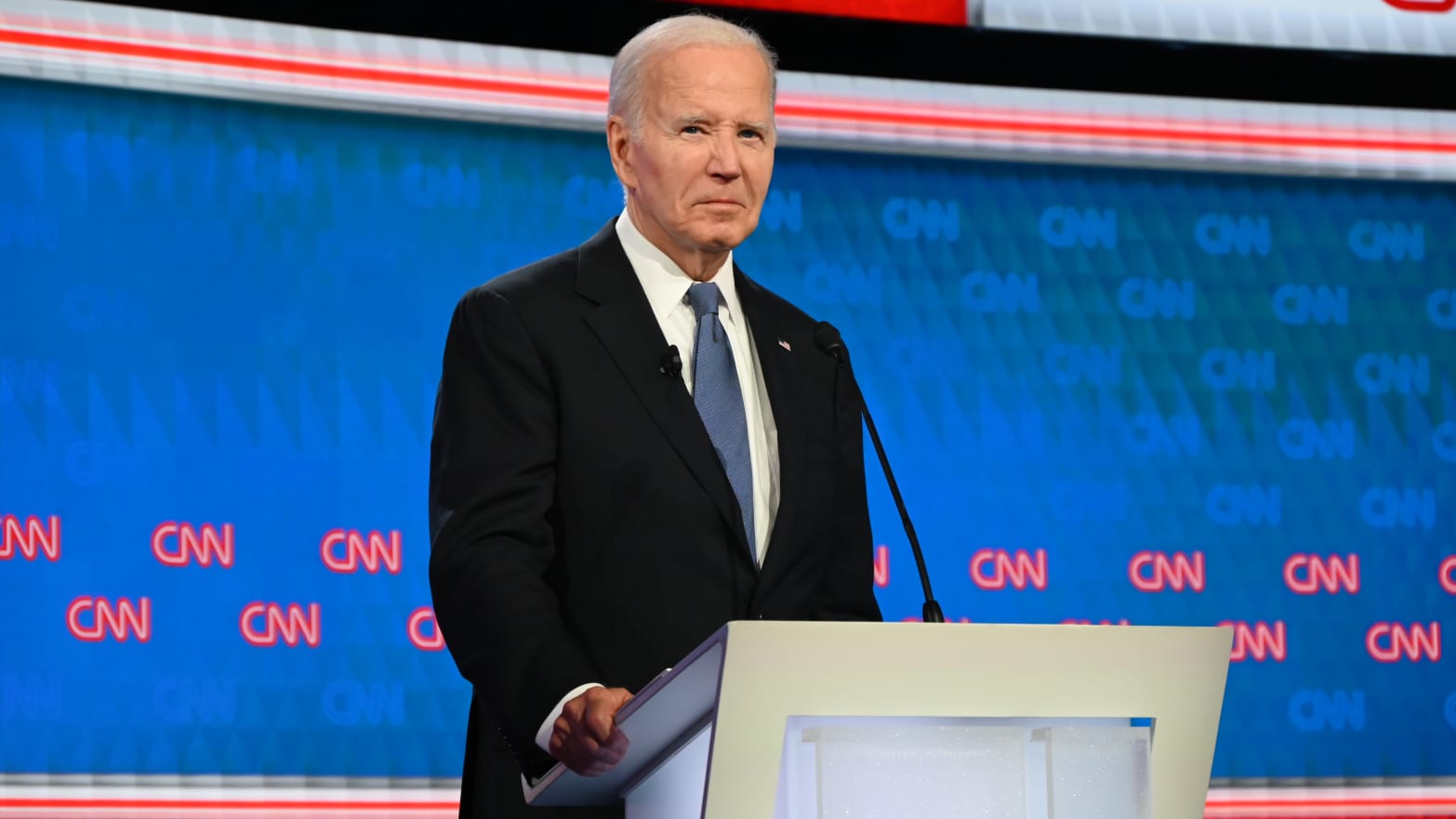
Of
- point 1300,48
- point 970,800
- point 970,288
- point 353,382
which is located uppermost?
point 1300,48

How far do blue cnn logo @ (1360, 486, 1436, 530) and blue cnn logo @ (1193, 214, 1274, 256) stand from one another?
0.51 meters

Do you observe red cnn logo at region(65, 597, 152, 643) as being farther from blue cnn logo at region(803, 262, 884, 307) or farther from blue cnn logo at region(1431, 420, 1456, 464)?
blue cnn logo at region(1431, 420, 1456, 464)

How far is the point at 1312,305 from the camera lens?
10.3 ft

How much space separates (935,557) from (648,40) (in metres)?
1.43

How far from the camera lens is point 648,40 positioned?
5.79 feet

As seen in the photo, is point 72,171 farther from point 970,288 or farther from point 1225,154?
point 1225,154

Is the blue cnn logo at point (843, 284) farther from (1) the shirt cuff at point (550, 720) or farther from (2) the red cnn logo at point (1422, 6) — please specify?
(1) the shirt cuff at point (550, 720)

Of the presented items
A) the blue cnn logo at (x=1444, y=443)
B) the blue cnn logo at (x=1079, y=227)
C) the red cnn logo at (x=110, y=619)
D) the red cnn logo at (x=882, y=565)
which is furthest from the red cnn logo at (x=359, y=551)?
the blue cnn logo at (x=1444, y=443)

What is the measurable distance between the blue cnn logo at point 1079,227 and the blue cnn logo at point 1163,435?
33 centimetres

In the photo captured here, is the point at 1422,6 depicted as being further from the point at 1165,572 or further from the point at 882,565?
the point at 882,565

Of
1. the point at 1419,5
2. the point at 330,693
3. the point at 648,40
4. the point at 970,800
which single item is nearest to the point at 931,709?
the point at 970,800

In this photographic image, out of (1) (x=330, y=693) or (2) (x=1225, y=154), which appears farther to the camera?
(2) (x=1225, y=154)

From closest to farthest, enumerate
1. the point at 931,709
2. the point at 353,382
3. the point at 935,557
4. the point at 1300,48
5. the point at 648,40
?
1. the point at 931,709
2. the point at 648,40
3. the point at 353,382
4. the point at 935,557
5. the point at 1300,48

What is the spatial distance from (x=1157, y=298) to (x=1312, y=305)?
313mm
